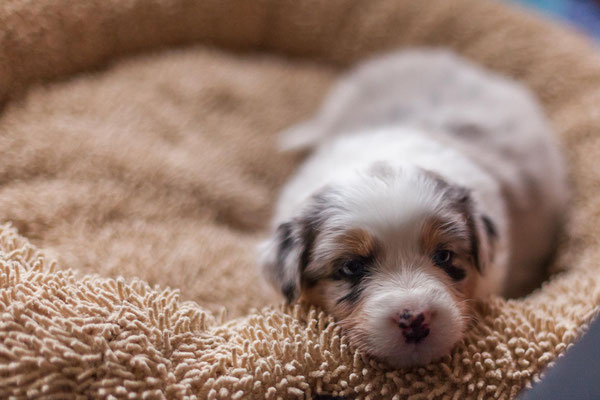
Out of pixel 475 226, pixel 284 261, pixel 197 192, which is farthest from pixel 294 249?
pixel 197 192

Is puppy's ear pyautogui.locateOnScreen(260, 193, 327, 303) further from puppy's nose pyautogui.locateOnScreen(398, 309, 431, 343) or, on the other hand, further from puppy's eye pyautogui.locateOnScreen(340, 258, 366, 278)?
puppy's nose pyautogui.locateOnScreen(398, 309, 431, 343)

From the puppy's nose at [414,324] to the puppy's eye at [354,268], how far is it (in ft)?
0.69

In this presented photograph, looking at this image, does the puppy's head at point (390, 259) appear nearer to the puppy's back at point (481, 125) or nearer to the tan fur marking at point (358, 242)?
the tan fur marking at point (358, 242)

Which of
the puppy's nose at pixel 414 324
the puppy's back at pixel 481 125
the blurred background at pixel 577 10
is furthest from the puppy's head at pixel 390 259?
the blurred background at pixel 577 10

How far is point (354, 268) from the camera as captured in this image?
165 centimetres

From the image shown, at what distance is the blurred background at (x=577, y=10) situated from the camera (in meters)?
3.59

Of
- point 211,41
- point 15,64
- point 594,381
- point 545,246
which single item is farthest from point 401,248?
point 211,41

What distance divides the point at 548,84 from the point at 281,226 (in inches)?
69.3

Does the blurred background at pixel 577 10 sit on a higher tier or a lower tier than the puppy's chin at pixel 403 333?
higher

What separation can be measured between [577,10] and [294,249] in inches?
117

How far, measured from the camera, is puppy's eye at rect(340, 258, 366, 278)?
1.65 m

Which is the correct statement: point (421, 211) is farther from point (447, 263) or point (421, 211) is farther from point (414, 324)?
point (414, 324)

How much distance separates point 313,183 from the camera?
7.12 feet

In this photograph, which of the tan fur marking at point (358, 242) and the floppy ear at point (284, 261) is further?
the floppy ear at point (284, 261)
